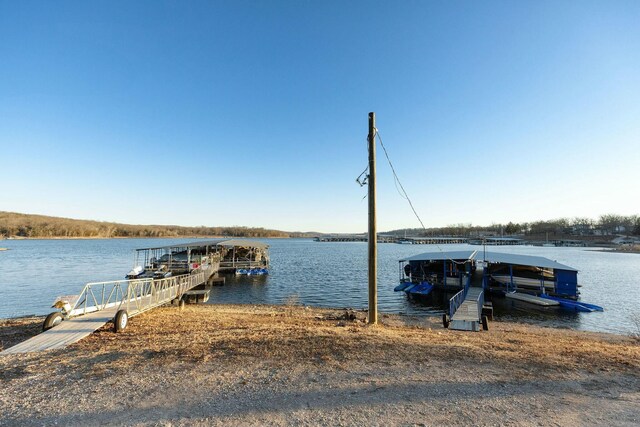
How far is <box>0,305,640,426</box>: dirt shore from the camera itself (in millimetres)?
4676

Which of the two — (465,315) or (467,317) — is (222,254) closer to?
(465,315)

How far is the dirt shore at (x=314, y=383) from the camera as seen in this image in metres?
4.68

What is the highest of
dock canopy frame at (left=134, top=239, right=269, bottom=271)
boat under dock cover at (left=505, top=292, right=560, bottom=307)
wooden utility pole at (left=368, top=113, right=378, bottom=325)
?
wooden utility pole at (left=368, top=113, right=378, bottom=325)

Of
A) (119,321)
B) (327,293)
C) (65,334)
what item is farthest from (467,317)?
(65,334)

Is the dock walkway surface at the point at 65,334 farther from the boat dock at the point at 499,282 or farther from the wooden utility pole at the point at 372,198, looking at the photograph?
the boat dock at the point at 499,282

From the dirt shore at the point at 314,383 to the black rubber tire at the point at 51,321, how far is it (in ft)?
3.08

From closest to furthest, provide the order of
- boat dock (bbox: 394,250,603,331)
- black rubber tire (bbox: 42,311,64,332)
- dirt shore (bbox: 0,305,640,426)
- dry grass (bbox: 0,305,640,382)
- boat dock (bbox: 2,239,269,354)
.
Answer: dirt shore (bbox: 0,305,640,426) → dry grass (bbox: 0,305,640,382) → boat dock (bbox: 2,239,269,354) → black rubber tire (bbox: 42,311,64,332) → boat dock (bbox: 394,250,603,331)

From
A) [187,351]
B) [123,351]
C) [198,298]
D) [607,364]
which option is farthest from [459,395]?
[198,298]

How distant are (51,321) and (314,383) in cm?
913

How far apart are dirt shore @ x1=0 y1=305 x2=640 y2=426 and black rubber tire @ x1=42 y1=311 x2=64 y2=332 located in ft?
3.08

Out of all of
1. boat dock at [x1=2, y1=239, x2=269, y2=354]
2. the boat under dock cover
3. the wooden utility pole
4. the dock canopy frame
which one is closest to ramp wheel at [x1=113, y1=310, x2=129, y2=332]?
boat dock at [x1=2, y1=239, x2=269, y2=354]

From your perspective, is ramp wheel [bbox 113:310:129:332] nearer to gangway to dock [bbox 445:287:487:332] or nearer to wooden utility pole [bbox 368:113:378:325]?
wooden utility pole [bbox 368:113:378:325]

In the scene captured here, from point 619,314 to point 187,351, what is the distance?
2834cm

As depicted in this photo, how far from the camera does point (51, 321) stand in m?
Answer: 9.67
